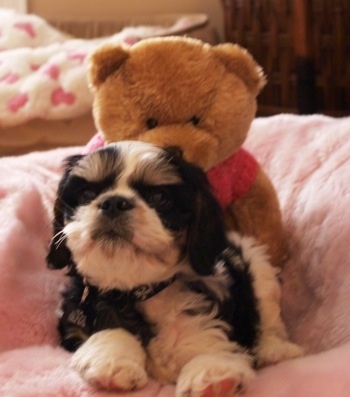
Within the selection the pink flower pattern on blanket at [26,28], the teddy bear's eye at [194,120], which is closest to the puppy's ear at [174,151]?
the teddy bear's eye at [194,120]

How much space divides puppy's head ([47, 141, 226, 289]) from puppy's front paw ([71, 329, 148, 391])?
0.10 meters

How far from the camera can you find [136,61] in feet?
5.13

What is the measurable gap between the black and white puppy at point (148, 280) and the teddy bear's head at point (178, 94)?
0.18 m

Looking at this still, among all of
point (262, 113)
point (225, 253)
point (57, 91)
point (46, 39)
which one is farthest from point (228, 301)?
point (46, 39)

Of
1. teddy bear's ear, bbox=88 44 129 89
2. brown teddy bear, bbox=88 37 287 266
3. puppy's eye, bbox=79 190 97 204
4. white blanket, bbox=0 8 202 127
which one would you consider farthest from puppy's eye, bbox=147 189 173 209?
white blanket, bbox=0 8 202 127

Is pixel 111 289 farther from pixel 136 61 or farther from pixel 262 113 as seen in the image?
pixel 262 113

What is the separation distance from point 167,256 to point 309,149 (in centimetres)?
84

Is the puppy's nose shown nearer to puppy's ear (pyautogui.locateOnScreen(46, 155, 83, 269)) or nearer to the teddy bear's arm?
puppy's ear (pyautogui.locateOnScreen(46, 155, 83, 269))

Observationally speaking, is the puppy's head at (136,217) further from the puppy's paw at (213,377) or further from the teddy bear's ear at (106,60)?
the teddy bear's ear at (106,60)

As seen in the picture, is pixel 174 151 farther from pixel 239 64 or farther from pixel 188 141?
pixel 239 64

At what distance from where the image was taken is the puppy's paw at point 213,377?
1127 mm

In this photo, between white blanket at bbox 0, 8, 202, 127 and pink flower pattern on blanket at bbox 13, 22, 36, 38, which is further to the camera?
pink flower pattern on blanket at bbox 13, 22, 36, 38

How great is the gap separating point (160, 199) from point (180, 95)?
0.33m

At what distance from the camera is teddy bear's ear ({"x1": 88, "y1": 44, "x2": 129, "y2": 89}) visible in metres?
1.58
